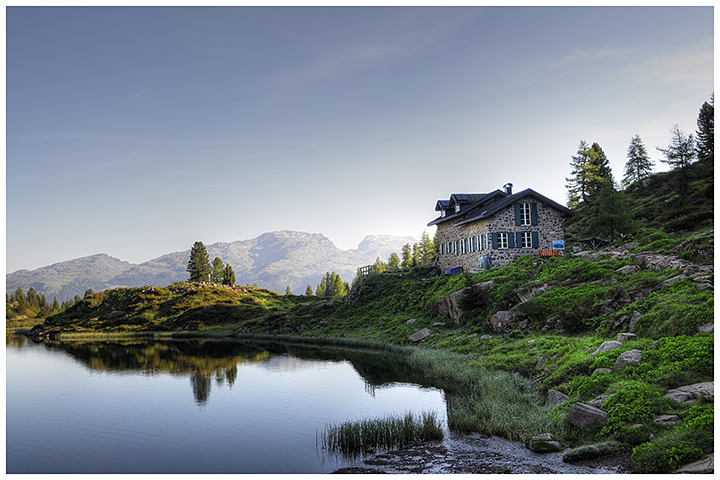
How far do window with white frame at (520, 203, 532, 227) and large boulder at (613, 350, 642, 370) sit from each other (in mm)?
30967

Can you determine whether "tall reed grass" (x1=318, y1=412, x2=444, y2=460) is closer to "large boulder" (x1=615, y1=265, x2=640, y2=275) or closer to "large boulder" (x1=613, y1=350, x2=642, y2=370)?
"large boulder" (x1=613, y1=350, x2=642, y2=370)

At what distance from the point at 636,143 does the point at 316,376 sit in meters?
86.4

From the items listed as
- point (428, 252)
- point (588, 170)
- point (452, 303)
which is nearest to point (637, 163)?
point (588, 170)

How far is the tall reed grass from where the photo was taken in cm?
1441

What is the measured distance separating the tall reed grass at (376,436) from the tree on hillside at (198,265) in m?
106

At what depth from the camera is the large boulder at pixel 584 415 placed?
43.8ft

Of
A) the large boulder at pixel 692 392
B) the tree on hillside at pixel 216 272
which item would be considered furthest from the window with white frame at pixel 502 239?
the tree on hillside at pixel 216 272

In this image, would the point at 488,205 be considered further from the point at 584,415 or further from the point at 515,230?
the point at 584,415

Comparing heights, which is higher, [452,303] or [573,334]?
[452,303]

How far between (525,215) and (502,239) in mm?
3551

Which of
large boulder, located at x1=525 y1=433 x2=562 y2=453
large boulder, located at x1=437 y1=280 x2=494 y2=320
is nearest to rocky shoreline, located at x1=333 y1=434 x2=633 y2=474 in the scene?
large boulder, located at x1=525 y1=433 x2=562 y2=453

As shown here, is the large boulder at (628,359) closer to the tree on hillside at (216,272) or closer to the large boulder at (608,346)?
the large boulder at (608,346)

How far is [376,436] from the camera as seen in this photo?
1485 cm

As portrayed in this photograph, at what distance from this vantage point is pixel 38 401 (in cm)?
2484
